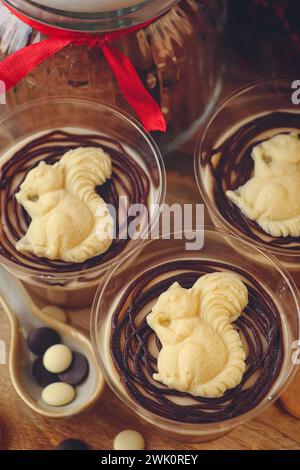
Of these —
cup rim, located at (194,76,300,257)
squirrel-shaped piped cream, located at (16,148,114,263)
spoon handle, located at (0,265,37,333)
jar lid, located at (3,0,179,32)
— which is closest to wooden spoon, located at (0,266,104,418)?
spoon handle, located at (0,265,37,333)

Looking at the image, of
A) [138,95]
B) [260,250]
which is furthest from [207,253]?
[138,95]

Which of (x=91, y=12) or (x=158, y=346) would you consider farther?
(x=158, y=346)

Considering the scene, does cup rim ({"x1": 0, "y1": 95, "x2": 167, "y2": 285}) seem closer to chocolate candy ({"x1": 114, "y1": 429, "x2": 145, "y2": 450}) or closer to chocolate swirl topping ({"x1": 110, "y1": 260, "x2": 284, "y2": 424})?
chocolate swirl topping ({"x1": 110, "y1": 260, "x2": 284, "y2": 424})

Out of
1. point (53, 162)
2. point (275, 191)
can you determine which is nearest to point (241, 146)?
point (275, 191)

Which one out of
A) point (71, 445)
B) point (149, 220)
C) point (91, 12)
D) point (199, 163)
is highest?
point (91, 12)

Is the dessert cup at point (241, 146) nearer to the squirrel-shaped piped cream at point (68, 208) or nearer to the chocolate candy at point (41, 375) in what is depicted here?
the squirrel-shaped piped cream at point (68, 208)

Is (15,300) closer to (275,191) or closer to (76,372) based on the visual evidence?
(76,372)

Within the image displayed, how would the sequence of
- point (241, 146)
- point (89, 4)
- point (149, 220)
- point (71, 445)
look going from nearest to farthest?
point (89, 4), point (71, 445), point (149, 220), point (241, 146)
